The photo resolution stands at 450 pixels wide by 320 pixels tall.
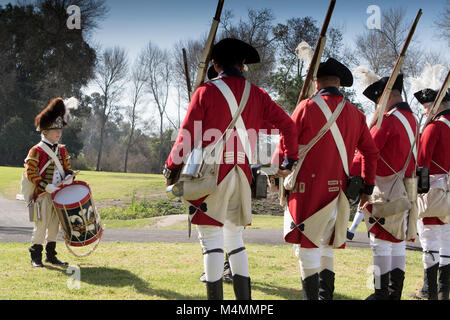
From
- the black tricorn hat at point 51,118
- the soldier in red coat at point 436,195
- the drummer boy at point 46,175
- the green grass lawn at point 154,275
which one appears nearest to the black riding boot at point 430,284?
the soldier in red coat at point 436,195

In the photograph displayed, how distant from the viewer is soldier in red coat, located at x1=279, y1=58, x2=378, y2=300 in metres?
4.05

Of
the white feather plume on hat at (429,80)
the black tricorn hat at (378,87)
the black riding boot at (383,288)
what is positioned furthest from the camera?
the white feather plume on hat at (429,80)

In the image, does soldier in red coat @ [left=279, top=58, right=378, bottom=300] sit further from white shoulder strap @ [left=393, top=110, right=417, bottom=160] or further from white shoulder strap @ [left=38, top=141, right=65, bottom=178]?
white shoulder strap @ [left=38, top=141, right=65, bottom=178]

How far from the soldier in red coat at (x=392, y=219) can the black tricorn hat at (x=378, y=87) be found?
25cm

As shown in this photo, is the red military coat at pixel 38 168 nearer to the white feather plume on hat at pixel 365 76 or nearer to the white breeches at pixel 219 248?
the white breeches at pixel 219 248

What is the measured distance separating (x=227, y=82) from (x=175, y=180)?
3.14 ft

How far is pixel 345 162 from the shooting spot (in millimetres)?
4270

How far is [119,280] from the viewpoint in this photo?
5.61m

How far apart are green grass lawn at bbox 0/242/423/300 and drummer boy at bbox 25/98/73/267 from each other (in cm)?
37

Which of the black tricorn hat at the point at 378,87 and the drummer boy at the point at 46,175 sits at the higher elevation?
the black tricorn hat at the point at 378,87

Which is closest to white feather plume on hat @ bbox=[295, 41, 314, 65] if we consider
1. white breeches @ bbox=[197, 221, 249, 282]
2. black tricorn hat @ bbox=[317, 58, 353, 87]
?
black tricorn hat @ bbox=[317, 58, 353, 87]

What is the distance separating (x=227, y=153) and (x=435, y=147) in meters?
3.01

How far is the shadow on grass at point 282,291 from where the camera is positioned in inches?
199
